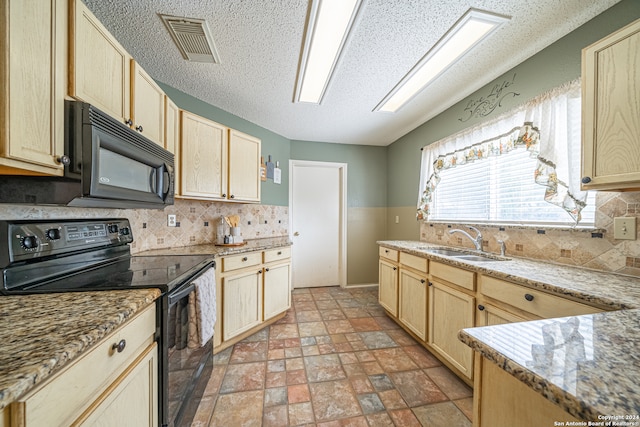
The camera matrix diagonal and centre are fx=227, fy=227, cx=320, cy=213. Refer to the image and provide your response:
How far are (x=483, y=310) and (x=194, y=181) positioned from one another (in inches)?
95.2

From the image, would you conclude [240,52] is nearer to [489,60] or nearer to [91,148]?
[91,148]

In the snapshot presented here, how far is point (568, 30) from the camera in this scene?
146 centimetres

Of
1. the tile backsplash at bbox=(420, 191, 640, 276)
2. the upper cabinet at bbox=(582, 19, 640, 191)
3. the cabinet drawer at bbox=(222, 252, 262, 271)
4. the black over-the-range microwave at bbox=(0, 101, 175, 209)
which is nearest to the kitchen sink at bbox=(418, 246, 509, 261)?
the tile backsplash at bbox=(420, 191, 640, 276)

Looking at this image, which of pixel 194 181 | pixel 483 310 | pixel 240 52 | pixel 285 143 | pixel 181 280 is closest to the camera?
pixel 181 280

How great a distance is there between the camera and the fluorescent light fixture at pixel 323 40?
1301 millimetres

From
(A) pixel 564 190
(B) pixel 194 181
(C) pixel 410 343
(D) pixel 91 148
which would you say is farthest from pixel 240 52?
(C) pixel 410 343

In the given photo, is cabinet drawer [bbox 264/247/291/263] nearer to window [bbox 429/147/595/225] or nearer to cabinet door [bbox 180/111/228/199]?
cabinet door [bbox 180/111/228/199]

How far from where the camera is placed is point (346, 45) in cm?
156

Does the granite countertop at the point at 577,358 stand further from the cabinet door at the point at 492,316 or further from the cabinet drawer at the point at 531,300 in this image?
the cabinet door at the point at 492,316

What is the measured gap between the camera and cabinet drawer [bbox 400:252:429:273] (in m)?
2.00

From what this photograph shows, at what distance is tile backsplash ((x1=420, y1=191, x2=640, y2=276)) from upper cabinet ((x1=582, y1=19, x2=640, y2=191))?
0.95ft

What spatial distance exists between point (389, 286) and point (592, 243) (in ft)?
5.26

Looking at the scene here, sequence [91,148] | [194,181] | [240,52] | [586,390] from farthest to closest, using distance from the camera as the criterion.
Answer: [194,181] < [240,52] < [91,148] < [586,390]

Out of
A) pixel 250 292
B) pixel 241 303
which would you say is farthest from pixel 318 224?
pixel 241 303
